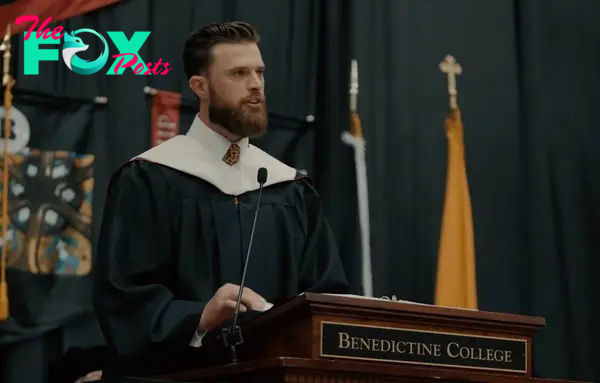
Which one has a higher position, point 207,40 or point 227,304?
point 207,40

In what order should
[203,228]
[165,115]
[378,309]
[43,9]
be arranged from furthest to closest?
1. [165,115]
2. [43,9]
3. [203,228]
4. [378,309]

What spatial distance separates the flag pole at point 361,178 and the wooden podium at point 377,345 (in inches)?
87.8

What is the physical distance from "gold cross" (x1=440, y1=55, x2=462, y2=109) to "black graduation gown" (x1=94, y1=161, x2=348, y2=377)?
2006 millimetres

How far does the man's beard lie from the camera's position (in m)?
3.65

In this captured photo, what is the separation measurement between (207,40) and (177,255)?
0.85 metres

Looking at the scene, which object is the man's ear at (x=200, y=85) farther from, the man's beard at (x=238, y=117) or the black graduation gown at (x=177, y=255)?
the black graduation gown at (x=177, y=255)

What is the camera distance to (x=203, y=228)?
3.46 meters

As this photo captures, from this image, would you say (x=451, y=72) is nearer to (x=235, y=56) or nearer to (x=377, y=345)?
(x=235, y=56)

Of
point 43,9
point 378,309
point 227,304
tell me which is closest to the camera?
point 378,309

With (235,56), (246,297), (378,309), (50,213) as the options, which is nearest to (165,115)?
(50,213)

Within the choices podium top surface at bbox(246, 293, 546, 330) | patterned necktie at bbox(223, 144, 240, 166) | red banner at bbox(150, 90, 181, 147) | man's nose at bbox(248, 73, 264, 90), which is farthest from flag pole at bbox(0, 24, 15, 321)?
podium top surface at bbox(246, 293, 546, 330)

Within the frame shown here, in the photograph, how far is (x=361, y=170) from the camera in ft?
16.8

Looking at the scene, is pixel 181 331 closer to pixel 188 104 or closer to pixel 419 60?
pixel 188 104

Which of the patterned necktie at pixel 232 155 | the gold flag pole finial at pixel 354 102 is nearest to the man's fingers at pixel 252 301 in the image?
the patterned necktie at pixel 232 155
